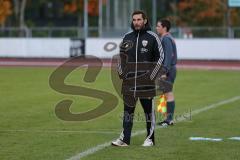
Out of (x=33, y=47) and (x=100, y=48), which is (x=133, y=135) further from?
(x=33, y=47)

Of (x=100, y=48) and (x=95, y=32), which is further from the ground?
(x=95, y=32)

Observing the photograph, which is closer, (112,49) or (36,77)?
(36,77)

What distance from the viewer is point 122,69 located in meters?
10.2

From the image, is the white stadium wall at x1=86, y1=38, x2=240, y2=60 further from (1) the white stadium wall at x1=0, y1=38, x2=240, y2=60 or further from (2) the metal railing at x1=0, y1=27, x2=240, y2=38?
(2) the metal railing at x1=0, y1=27, x2=240, y2=38

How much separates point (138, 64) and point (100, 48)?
97.2ft

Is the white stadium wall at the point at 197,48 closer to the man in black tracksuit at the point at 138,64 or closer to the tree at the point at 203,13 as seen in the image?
the tree at the point at 203,13

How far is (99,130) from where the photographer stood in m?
12.2

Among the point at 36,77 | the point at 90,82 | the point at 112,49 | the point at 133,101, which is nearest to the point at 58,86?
the point at 90,82

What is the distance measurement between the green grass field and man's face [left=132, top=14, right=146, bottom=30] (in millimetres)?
1724

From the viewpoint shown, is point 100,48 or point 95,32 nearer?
point 100,48

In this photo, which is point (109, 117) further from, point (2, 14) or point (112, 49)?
point (2, 14)

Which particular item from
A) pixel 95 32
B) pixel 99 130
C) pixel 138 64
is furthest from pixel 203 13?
pixel 138 64

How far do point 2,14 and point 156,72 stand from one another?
4810cm

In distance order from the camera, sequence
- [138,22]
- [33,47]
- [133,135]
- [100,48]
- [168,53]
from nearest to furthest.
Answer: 1. [138,22]
2. [133,135]
3. [168,53]
4. [100,48]
5. [33,47]
